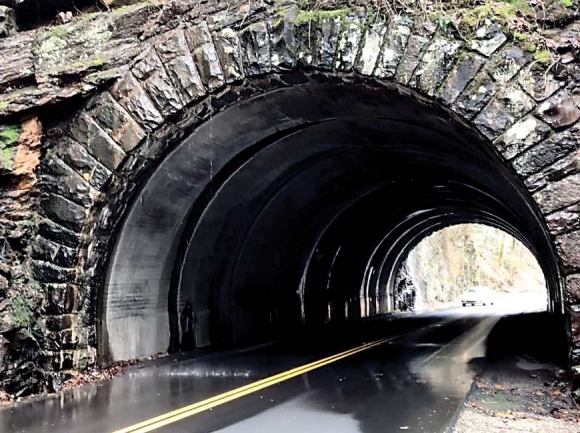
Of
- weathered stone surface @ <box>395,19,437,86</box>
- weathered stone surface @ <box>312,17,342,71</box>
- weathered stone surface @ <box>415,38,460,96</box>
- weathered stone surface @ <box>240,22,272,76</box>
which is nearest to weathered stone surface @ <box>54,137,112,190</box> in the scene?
weathered stone surface @ <box>240,22,272,76</box>

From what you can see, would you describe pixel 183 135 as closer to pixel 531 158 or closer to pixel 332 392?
pixel 332 392

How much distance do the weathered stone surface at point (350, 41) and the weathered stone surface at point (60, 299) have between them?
16.8 ft

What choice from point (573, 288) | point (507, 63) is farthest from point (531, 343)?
point (507, 63)

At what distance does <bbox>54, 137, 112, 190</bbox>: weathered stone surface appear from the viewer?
9.08 meters

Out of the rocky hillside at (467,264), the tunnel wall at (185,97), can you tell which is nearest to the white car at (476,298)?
the rocky hillside at (467,264)

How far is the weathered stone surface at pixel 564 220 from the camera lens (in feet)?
21.6

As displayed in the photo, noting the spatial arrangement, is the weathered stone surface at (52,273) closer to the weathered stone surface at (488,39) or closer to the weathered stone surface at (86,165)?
the weathered stone surface at (86,165)

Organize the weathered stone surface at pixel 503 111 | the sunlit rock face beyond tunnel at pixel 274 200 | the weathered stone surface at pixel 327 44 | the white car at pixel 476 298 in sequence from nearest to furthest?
1. the weathered stone surface at pixel 503 111
2. the weathered stone surface at pixel 327 44
3. the sunlit rock face beyond tunnel at pixel 274 200
4. the white car at pixel 476 298

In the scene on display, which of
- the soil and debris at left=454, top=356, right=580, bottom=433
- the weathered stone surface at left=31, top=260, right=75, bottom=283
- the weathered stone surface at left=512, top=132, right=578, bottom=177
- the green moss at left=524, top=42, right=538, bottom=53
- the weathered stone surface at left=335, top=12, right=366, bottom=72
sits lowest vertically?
the soil and debris at left=454, top=356, right=580, bottom=433

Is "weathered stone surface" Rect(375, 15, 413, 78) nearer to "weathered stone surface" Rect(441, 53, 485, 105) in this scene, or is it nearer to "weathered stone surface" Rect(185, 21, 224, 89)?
"weathered stone surface" Rect(441, 53, 485, 105)

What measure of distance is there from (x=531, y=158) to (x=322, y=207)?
30.6 ft

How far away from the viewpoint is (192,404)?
719 cm

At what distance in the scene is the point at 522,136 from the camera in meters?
6.95

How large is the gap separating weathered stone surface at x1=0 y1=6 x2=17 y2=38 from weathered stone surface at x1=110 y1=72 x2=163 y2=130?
8.27ft
